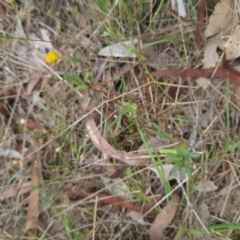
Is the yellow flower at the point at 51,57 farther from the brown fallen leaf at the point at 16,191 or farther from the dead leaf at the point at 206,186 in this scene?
the dead leaf at the point at 206,186

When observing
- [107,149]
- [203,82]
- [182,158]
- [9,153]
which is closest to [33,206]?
[9,153]

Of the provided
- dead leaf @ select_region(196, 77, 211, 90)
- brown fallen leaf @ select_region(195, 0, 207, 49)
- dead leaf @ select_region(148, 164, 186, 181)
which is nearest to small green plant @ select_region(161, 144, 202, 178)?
dead leaf @ select_region(148, 164, 186, 181)

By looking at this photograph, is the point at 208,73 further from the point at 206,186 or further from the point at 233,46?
the point at 206,186

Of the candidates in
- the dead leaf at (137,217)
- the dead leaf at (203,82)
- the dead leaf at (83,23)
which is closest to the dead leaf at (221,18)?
the dead leaf at (203,82)

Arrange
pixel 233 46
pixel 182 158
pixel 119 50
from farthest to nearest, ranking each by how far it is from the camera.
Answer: pixel 119 50 < pixel 233 46 < pixel 182 158

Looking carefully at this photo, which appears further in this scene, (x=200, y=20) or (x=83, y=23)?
(x=83, y=23)

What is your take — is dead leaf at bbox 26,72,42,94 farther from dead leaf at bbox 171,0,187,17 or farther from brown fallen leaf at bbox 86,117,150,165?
dead leaf at bbox 171,0,187,17

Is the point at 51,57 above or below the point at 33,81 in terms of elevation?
above
